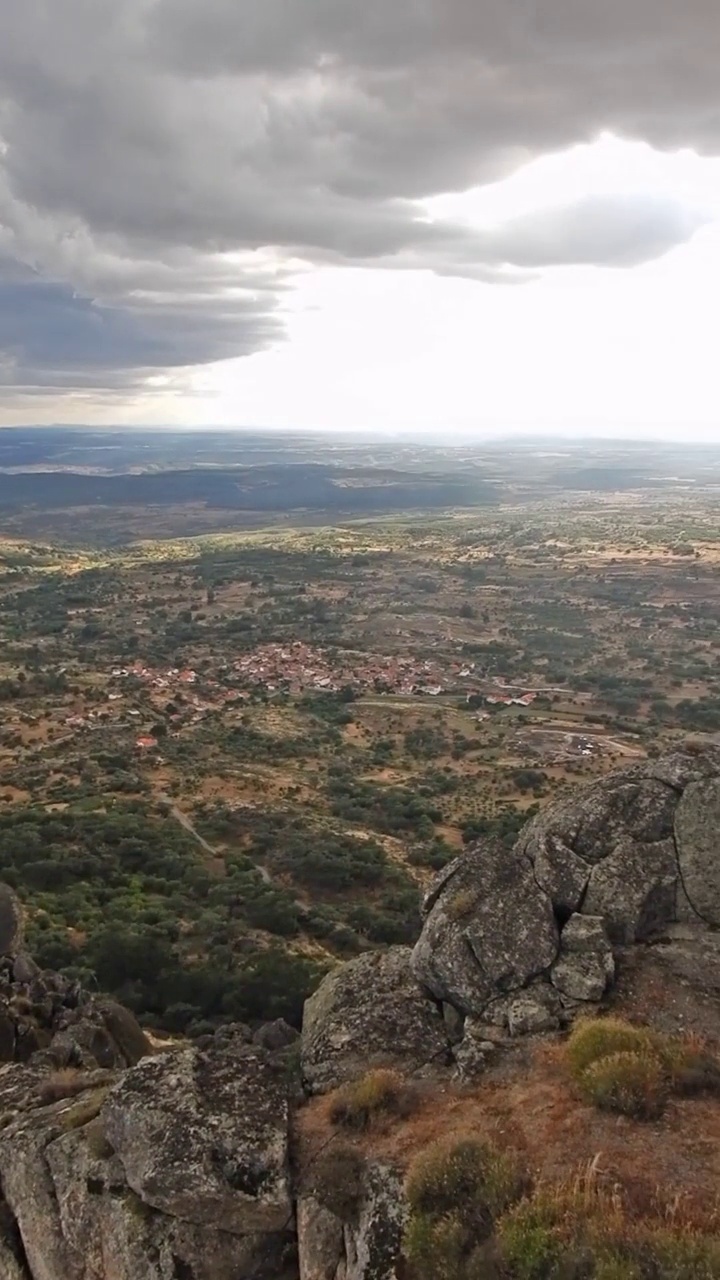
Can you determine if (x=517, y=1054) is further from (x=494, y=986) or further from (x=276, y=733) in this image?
(x=276, y=733)

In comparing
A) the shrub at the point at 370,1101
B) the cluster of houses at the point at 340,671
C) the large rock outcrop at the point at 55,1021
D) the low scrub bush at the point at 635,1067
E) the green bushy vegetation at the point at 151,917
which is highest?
the low scrub bush at the point at 635,1067

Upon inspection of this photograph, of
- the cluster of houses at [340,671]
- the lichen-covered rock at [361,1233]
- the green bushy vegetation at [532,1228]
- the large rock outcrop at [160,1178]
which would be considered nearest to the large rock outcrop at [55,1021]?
the large rock outcrop at [160,1178]

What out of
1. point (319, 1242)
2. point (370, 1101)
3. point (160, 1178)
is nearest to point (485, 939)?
point (370, 1101)

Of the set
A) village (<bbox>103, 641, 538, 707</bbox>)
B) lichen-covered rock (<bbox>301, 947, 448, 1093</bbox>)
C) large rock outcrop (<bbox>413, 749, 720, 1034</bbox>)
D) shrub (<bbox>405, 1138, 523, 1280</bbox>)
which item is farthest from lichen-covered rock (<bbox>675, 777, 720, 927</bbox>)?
village (<bbox>103, 641, 538, 707</bbox>)

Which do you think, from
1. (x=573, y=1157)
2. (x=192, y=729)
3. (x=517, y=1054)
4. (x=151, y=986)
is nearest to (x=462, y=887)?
(x=517, y=1054)

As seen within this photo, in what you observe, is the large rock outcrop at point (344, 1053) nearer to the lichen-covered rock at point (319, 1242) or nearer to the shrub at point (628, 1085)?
the lichen-covered rock at point (319, 1242)

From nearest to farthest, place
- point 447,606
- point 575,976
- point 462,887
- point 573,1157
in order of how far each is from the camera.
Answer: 1. point 573,1157
2. point 575,976
3. point 462,887
4. point 447,606

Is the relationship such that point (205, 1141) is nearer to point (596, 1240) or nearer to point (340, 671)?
point (596, 1240)
